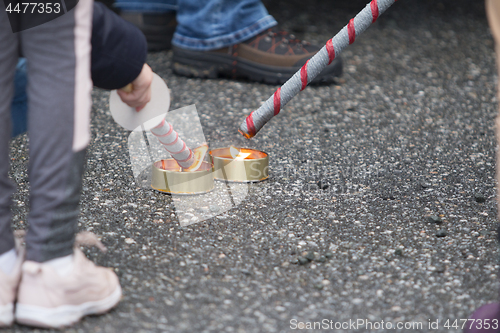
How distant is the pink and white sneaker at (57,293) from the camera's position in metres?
0.85

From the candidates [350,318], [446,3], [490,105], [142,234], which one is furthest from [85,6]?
[446,3]

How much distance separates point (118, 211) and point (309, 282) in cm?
54

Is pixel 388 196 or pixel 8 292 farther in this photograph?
pixel 388 196

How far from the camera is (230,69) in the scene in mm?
2391

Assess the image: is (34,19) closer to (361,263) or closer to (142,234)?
(142,234)

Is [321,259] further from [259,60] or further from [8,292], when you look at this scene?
[259,60]

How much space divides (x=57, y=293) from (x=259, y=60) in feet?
5.37

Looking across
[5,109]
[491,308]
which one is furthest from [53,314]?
[491,308]

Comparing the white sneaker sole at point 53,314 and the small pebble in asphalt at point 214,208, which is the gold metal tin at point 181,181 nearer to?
the small pebble in asphalt at point 214,208

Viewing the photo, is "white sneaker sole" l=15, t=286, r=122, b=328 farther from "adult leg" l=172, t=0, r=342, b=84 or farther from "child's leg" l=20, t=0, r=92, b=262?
"adult leg" l=172, t=0, r=342, b=84

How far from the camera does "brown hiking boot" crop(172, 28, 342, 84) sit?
229 cm

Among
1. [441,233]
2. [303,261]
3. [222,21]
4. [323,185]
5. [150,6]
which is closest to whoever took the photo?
[303,261]

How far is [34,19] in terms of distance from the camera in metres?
0.84

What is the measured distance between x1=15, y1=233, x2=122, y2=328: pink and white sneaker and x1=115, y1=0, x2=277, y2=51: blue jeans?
1595 millimetres
